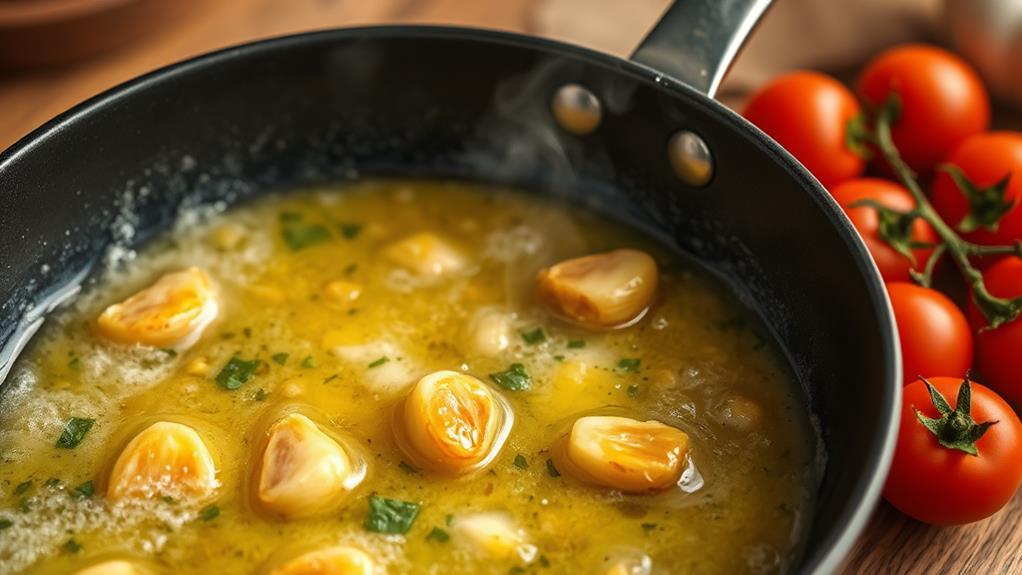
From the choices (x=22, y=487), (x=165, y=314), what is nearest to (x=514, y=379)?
(x=165, y=314)

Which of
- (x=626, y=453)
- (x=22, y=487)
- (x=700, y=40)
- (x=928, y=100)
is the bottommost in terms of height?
(x=22, y=487)

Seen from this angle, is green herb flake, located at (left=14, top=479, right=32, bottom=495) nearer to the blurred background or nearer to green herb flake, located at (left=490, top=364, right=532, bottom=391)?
green herb flake, located at (left=490, top=364, right=532, bottom=391)

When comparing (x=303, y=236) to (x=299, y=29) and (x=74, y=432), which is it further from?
(x=299, y=29)

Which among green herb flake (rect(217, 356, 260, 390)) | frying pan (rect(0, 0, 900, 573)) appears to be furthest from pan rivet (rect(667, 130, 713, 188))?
green herb flake (rect(217, 356, 260, 390))

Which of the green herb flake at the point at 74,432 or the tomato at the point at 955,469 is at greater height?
the tomato at the point at 955,469

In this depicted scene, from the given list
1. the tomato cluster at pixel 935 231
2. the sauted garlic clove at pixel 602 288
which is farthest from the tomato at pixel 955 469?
the sauted garlic clove at pixel 602 288

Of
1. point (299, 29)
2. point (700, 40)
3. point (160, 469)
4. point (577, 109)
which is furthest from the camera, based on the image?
point (299, 29)

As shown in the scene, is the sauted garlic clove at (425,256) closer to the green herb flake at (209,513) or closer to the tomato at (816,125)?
the green herb flake at (209,513)

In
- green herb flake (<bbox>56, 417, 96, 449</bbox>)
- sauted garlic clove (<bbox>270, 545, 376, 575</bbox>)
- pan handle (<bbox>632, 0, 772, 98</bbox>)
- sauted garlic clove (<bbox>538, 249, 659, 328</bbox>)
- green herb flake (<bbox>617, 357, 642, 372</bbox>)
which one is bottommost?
green herb flake (<bbox>56, 417, 96, 449</bbox>)
